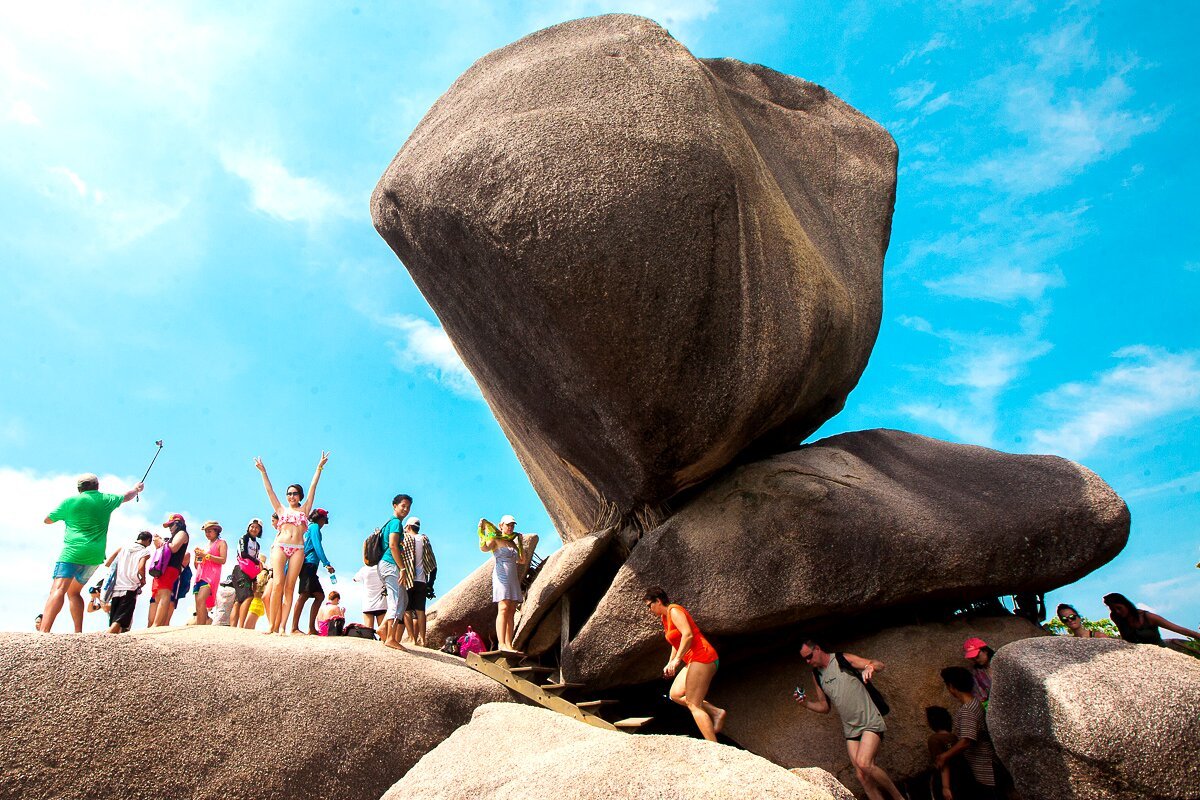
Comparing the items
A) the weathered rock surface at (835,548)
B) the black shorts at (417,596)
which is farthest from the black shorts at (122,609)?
the weathered rock surface at (835,548)

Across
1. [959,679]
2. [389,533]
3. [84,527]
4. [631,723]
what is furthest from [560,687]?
[84,527]

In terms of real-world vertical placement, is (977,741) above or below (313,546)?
below

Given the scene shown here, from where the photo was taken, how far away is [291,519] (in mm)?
7832

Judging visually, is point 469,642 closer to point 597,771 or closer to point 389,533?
point 389,533

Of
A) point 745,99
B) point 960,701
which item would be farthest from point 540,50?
→ point 960,701

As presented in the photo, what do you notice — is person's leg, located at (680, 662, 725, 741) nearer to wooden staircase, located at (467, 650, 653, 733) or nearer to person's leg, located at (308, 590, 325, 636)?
wooden staircase, located at (467, 650, 653, 733)

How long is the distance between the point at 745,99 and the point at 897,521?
18.5 feet

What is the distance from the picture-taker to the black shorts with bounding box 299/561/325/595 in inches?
329

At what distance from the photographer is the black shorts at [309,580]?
8367 millimetres

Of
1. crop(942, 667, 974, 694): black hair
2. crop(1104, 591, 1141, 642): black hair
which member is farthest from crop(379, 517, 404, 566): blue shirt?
crop(1104, 591, 1141, 642): black hair

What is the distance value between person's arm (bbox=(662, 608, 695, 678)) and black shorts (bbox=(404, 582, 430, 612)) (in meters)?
2.67

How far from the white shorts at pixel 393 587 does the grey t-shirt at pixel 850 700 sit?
385 centimetres

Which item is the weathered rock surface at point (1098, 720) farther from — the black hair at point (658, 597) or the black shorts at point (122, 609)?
the black shorts at point (122, 609)

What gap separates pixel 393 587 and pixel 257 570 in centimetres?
208
